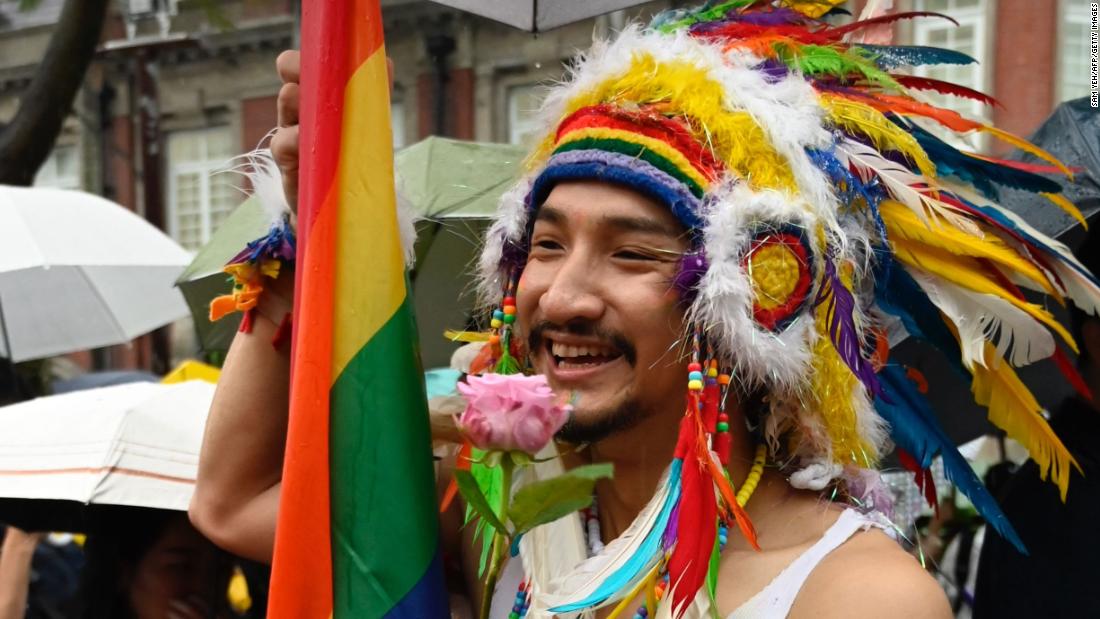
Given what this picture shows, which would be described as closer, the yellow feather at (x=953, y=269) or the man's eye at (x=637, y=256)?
the man's eye at (x=637, y=256)

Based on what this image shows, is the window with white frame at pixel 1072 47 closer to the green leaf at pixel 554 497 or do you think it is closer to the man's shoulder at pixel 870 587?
the man's shoulder at pixel 870 587

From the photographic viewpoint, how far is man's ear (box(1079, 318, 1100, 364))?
2.93 metres

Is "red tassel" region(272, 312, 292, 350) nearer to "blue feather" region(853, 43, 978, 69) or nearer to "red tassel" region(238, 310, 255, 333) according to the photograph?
"red tassel" region(238, 310, 255, 333)

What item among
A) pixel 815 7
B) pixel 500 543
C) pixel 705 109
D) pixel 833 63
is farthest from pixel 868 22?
pixel 500 543

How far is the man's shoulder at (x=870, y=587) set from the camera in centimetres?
186

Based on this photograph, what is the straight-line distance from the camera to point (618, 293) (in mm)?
2027

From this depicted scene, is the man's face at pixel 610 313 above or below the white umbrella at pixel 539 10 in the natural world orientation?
below

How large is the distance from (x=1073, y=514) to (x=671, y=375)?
1.34 metres

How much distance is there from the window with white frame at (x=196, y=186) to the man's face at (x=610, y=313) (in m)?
15.9

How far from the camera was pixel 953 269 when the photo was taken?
2180 mm

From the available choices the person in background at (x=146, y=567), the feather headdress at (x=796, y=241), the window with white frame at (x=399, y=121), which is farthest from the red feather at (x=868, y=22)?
the window with white frame at (x=399, y=121)

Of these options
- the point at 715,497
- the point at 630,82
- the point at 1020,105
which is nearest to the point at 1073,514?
the point at 715,497

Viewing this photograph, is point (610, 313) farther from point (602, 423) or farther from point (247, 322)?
point (247, 322)

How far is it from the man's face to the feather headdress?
0.12 ft
